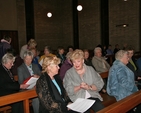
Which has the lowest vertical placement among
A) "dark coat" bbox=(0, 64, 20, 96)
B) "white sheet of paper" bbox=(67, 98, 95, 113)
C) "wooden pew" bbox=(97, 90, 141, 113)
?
"white sheet of paper" bbox=(67, 98, 95, 113)

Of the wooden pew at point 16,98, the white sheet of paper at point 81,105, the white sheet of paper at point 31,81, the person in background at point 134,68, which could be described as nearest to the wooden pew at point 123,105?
the white sheet of paper at point 81,105

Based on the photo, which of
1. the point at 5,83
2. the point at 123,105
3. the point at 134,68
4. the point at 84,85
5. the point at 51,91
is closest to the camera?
the point at 123,105

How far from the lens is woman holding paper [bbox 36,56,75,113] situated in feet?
7.89

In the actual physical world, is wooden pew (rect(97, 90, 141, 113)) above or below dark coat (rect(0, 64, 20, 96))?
below

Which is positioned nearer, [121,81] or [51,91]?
[51,91]

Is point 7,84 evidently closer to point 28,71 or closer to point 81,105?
point 28,71

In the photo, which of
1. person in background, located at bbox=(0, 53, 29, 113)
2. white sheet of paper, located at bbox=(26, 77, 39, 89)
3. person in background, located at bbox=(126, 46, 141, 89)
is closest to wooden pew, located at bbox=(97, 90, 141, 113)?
white sheet of paper, located at bbox=(26, 77, 39, 89)

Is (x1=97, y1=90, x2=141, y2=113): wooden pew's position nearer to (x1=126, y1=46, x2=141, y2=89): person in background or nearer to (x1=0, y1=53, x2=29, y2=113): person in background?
(x1=0, y1=53, x2=29, y2=113): person in background

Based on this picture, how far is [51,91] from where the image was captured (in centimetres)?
249

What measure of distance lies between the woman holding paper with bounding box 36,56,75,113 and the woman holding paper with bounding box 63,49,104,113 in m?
0.27

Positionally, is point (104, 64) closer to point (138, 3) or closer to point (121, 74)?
point (121, 74)

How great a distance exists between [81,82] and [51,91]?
716 mm

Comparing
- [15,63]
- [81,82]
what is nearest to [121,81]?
[81,82]

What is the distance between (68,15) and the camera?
1485 cm
